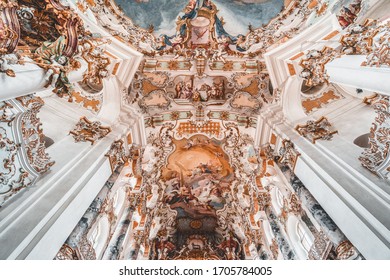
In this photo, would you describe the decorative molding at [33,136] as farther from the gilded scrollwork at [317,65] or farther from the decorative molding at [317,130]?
the decorative molding at [317,130]

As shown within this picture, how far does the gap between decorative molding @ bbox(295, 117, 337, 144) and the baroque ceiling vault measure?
4 cm

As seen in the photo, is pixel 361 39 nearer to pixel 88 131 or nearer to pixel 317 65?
pixel 317 65

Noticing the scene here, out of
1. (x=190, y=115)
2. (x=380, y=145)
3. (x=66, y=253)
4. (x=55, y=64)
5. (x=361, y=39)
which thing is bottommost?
(x=66, y=253)

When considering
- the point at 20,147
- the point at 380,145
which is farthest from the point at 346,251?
the point at 20,147

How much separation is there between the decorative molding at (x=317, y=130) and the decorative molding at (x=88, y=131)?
18.8 ft

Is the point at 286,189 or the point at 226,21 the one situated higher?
the point at 226,21

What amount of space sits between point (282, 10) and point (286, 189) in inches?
239

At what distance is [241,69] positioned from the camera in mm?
10297

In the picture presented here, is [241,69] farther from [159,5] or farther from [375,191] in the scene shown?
[375,191]

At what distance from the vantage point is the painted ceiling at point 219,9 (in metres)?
8.48

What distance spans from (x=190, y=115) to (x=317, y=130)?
5.95 meters

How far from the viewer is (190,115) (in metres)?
11.5
